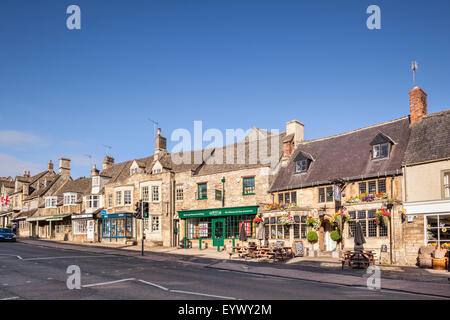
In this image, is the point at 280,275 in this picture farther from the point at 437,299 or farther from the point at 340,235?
the point at 340,235

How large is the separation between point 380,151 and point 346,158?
8.18ft

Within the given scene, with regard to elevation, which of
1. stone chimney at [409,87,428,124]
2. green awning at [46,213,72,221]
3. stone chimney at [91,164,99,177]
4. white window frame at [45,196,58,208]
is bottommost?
green awning at [46,213,72,221]

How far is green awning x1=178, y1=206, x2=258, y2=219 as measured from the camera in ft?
95.9

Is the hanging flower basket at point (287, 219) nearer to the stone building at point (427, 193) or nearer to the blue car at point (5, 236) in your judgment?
the stone building at point (427, 193)

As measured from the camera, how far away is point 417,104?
82.1 feet

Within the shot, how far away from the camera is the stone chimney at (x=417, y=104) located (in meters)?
24.8

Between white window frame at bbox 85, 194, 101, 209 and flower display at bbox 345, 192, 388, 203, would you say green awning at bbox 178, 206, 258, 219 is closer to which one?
flower display at bbox 345, 192, 388, 203

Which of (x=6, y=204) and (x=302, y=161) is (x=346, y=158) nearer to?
(x=302, y=161)

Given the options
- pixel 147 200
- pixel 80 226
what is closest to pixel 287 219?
pixel 147 200

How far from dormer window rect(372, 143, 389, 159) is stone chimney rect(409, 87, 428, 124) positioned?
2574mm

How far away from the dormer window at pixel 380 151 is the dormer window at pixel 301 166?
4914mm

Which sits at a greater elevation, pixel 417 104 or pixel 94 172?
pixel 417 104

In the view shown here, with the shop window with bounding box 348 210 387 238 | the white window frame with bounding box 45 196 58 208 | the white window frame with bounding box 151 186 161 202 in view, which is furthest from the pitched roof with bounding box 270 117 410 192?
the white window frame with bounding box 45 196 58 208
